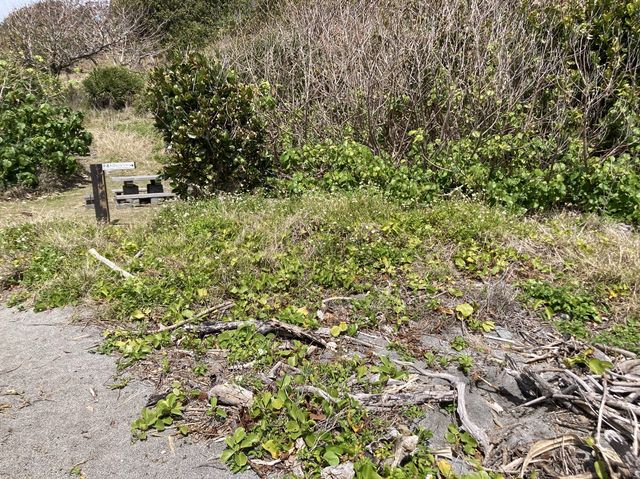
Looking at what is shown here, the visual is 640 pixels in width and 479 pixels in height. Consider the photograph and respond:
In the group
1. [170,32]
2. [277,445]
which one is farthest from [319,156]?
[170,32]

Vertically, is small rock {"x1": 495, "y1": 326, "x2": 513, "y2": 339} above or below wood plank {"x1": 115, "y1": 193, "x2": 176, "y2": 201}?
above

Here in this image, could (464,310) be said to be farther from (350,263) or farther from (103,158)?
(103,158)

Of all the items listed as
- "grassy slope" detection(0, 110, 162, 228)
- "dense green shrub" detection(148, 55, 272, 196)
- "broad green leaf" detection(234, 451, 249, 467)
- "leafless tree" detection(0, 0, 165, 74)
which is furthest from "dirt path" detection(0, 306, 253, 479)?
"leafless tree" detection(0, 0, 165, 74)

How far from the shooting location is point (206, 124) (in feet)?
21.6

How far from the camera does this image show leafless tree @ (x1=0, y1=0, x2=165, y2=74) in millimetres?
17625

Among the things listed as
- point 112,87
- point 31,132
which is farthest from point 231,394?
point 112,87

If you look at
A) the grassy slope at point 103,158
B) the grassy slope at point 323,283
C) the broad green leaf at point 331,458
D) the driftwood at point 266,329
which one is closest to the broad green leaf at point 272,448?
the grassy slope at point 323,283

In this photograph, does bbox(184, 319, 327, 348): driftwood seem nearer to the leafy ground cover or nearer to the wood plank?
the leafy ground cover

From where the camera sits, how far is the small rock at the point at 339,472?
2281mm

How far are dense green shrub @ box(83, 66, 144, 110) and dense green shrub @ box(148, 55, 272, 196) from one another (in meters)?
8.83

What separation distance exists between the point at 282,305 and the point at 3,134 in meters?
Result: 6.50

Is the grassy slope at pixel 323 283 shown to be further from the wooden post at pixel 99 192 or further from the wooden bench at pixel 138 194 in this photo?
the wooden bench at pixel 138 194

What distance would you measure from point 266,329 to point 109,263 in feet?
6.15

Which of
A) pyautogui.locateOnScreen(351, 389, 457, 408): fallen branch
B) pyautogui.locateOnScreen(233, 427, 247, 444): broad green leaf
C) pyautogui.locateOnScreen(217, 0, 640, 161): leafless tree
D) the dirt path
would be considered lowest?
the dirt path
